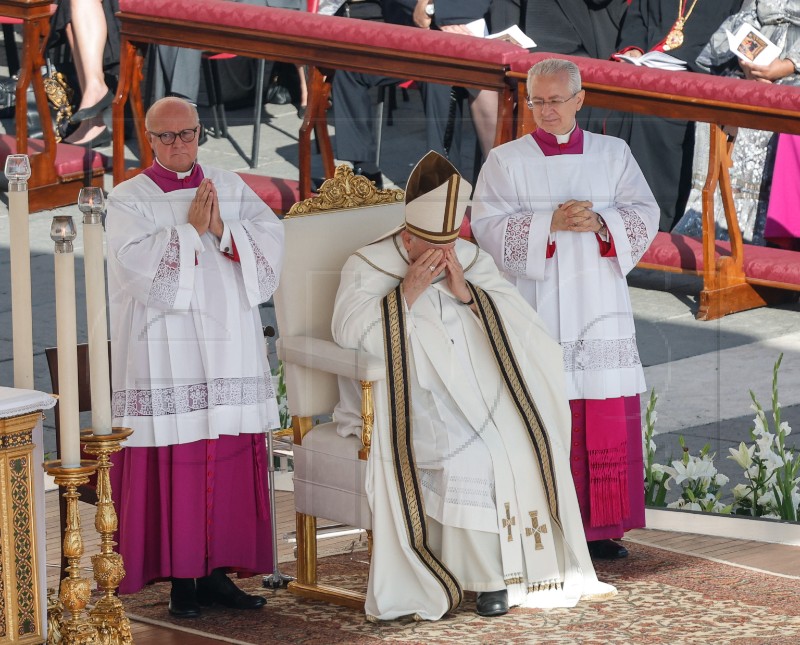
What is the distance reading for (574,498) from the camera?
5.00 m

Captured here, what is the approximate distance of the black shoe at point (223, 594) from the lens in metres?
4.92

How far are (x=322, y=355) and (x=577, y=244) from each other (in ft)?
2.94

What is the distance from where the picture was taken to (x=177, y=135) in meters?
4.86

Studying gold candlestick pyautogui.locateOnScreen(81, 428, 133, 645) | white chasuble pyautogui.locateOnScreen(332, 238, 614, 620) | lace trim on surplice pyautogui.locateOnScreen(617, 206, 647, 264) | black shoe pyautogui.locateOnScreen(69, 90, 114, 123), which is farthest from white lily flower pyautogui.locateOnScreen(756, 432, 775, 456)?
black shoe pyautogui.locateOnScreen(69, 90, 114, 123)

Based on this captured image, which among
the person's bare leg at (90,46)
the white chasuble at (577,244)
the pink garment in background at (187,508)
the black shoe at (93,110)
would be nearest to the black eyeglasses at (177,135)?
the pink garment in background at (187,508)

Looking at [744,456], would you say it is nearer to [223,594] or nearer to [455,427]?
[455,427]

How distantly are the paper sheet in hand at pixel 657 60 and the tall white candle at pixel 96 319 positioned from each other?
4.96 metres

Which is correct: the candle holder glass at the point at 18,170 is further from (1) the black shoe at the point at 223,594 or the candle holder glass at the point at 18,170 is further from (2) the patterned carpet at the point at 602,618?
(1) the black shoe at the point at 223,594

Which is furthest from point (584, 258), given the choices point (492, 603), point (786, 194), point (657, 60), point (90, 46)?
point (90, 46)

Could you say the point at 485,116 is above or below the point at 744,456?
above

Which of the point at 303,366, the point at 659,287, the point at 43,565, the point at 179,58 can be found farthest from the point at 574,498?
the point at 179,58

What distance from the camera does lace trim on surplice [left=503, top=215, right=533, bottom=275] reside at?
5344mm

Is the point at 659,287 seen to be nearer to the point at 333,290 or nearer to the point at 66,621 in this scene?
the point at 333,290

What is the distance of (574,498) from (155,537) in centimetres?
114
